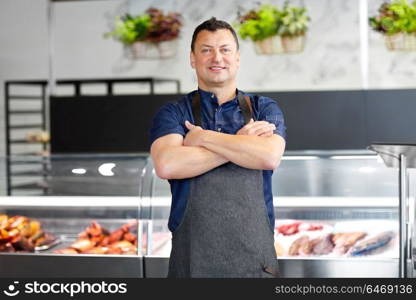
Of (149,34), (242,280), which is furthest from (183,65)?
(242,280)

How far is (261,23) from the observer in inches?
159

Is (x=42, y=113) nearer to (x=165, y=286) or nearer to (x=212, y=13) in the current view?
(x=212, y=13)

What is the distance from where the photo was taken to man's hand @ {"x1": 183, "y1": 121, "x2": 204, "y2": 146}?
224 cm

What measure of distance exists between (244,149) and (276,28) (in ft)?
6.65

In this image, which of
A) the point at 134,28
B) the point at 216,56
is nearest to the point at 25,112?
the point at 134,28

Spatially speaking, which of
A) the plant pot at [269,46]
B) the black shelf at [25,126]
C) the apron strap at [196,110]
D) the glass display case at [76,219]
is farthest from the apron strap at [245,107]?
the black shelf at [25,126]

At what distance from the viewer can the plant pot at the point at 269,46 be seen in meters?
4.07

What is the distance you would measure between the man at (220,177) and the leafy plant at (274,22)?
5.74ft

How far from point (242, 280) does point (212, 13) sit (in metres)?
3.42

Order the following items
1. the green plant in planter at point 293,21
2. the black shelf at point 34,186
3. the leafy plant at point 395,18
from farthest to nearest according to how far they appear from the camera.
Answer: the green plant in planter at point 293,21, the leafy plant at point 395,18, the black shelf at point 34,186

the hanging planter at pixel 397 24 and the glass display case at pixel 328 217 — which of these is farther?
the hanging planter at pixel 397 24

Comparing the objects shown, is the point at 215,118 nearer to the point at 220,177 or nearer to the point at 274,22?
the point at 220,177

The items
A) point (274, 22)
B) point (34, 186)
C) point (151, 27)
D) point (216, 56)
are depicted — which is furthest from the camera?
point (151, 27)

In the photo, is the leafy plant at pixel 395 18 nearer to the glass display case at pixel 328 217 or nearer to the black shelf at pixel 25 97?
the glass display case at pixel 328 217
